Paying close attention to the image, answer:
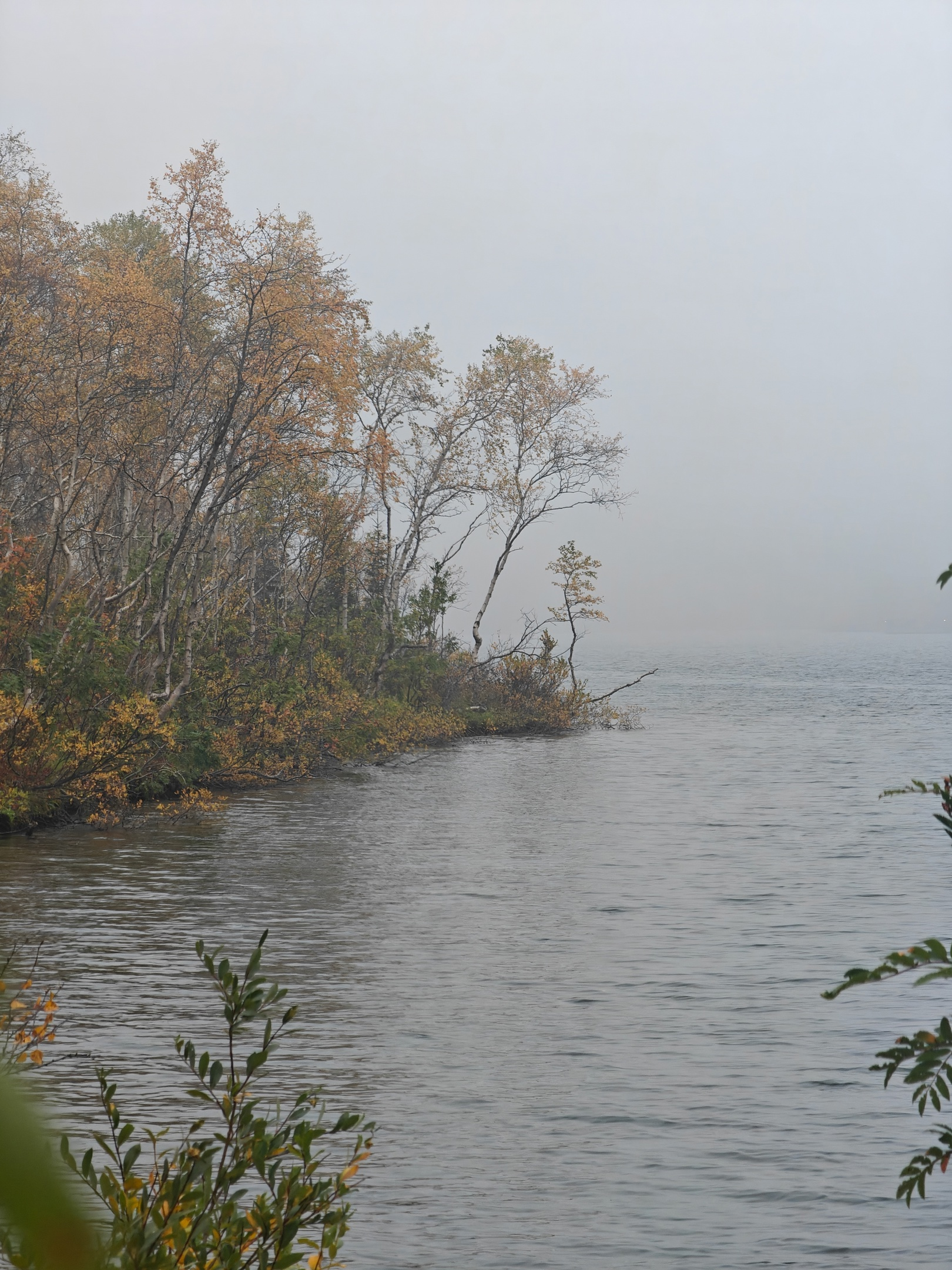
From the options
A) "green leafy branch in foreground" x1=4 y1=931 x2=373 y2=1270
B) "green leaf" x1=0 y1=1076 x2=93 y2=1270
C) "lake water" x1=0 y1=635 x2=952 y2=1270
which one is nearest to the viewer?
"green leaf" x1=0 y1=1076 x2=93 y2=1270

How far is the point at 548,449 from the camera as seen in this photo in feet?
136

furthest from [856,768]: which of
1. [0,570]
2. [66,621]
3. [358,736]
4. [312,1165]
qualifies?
[312,1165]

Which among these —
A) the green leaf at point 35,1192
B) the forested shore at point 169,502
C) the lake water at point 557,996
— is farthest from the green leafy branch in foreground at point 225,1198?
the forested shore at point 169,502

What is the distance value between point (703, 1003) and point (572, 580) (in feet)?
109

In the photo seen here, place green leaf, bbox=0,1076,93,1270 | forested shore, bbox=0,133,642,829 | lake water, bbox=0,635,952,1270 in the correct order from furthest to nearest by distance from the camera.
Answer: forested shore, bbox=0,133,642,829, lake water, bbox=0,635,952,1270, green leaf, bbox=0,1076,93,1270

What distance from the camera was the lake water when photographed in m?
6.58

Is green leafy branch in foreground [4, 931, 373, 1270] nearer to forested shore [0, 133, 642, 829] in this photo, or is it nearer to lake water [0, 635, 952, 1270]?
lake water [0, 635, 952, 1270]

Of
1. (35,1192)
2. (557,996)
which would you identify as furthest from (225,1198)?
(557,996)

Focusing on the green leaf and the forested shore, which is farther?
A: the forested shore

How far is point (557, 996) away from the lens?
36.1ft

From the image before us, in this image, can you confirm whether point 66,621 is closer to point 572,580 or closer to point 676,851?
point 676,851

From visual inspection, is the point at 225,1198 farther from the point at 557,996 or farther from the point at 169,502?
the point at 169,502

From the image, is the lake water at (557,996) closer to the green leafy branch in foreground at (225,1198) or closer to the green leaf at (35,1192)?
the green leafy branch in foreground at (225,1198)

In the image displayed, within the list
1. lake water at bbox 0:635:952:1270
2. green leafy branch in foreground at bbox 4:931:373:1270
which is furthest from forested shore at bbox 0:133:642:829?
green leafy branch in foreground at bbox 4:931:373:1270
